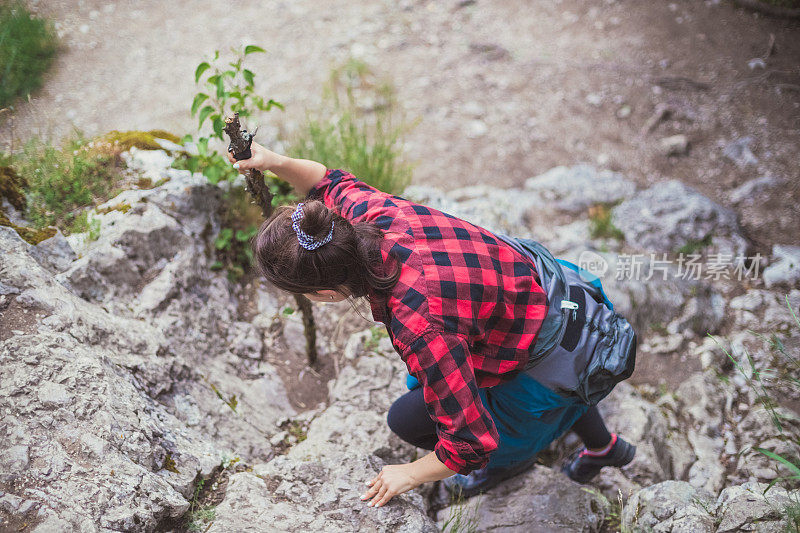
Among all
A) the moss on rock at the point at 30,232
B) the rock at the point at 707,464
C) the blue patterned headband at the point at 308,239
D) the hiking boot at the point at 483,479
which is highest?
the blue patterned headband at the point at 308,239

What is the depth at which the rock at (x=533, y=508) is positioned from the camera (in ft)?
7.20

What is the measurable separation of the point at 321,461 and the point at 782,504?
1.74 m

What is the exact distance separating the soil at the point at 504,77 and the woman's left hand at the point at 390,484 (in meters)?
2.71

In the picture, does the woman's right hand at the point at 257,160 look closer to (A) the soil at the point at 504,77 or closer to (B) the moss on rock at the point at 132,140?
(B) the moss on rock at the point at 132,140

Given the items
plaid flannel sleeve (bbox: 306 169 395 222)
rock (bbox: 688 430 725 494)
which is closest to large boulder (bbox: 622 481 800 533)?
rock (bbox: 688 430 725 494)

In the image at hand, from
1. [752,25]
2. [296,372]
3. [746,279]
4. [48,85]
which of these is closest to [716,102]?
[752,25]

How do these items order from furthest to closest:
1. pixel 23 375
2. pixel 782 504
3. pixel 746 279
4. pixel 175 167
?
1. pixel 746 279
2. pixel 175 167
3. pixel 782 504
4. pixel 23 375

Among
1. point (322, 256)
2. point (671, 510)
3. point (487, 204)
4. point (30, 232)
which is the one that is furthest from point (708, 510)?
point (30, 232)

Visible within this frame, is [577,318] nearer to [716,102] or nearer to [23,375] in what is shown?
[23,375]

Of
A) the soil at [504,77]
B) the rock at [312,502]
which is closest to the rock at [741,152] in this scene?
the soil at [504,77]

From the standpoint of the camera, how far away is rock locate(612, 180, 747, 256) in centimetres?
371

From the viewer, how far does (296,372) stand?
2.82 m

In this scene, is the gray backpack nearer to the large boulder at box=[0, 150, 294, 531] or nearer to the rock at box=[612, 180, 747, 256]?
the large boulder at box=[0, 150, 294, 531]

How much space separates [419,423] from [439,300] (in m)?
0.75
